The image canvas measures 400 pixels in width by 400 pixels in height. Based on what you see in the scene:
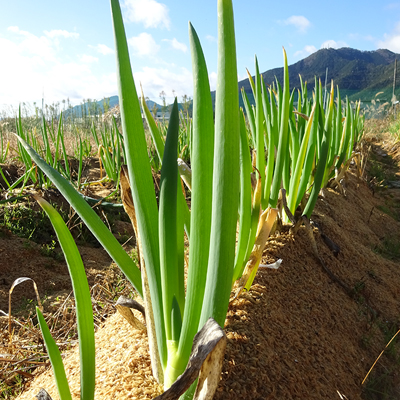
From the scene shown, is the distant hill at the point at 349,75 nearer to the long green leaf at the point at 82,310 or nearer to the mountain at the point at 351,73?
the mountain at the point at 351,73

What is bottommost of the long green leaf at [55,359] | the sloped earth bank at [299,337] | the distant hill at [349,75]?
the sloped earth bank at [299,337]

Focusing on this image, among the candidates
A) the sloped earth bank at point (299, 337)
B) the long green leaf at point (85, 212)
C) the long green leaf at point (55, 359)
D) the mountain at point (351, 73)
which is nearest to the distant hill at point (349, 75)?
the mountain at point (351, 73)

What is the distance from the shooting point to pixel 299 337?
92cm

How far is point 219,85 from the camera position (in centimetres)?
49

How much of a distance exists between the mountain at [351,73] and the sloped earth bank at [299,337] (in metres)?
8.65

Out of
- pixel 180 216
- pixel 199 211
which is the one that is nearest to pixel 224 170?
pixel 199 211

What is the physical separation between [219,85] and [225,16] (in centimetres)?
9

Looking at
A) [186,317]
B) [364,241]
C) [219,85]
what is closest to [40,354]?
[186,317]

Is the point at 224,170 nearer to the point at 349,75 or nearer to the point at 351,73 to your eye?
the point at 351,73

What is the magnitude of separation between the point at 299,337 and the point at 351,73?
2290cm

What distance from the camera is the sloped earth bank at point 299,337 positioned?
0.71 m

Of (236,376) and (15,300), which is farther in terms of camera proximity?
(15,300)

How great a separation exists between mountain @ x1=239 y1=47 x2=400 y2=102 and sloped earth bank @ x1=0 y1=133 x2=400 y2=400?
Result: 28.4ft

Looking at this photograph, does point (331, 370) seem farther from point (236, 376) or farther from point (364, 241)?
point (364, 241)
